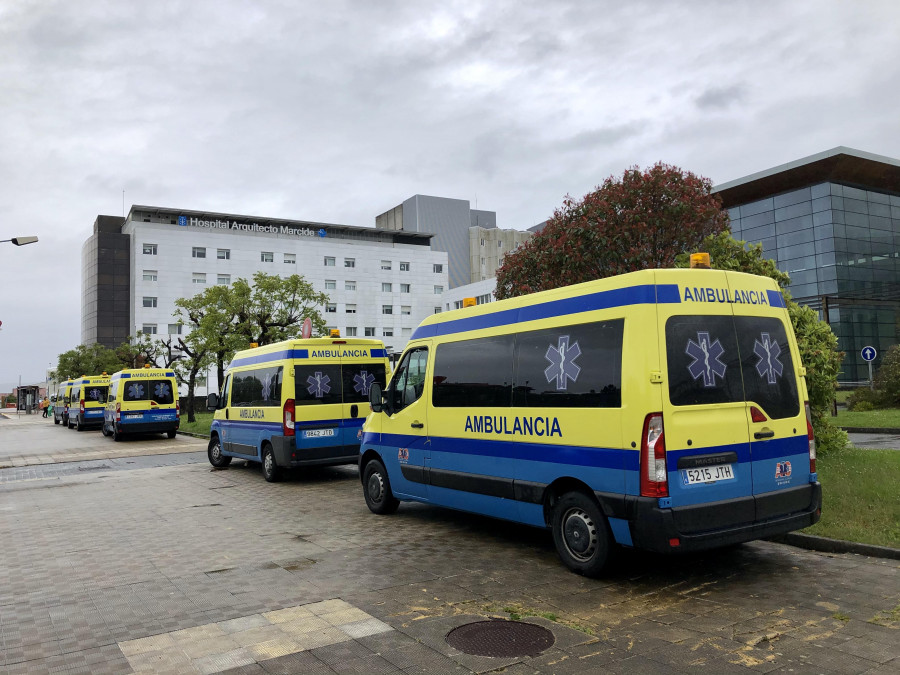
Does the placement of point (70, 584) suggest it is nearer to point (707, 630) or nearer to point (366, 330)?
point (707, 630)

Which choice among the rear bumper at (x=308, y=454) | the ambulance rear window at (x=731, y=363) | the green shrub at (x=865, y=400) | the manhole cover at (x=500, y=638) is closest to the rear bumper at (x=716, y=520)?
the ambulance rear window at (x=731, y=363)

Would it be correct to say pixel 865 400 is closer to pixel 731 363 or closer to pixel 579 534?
pixel 731 363

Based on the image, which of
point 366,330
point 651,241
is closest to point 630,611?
point 651,241

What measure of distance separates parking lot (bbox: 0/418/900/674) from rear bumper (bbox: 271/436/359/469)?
2.61m

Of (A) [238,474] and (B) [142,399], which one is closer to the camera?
(A) [238,474]

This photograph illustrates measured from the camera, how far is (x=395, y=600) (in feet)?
18.1

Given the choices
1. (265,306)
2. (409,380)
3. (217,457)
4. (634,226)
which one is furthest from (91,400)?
(409,380)

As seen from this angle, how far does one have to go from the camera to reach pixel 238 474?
14617 millimetres

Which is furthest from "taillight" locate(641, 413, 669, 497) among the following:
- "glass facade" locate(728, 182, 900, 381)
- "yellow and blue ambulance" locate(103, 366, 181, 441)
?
"glass facade" locate(728, 182, 900, 381)

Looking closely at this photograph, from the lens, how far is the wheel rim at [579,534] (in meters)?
5.95

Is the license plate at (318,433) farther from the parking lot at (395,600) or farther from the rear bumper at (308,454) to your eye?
the parking lot at (395,600)

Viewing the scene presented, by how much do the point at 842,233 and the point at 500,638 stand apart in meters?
48.1

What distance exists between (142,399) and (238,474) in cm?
1260

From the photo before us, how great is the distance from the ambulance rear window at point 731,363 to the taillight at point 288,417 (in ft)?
25.7
